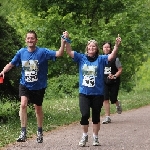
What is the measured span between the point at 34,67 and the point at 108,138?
6.97 feet

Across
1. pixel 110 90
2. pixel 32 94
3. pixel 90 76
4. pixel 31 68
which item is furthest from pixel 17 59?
pixel 110 90

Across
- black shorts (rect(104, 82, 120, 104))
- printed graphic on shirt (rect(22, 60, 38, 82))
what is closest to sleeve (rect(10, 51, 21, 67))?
printed graphic on shirt (rect(22, 60, 38, 82))

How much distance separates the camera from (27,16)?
1059 inches

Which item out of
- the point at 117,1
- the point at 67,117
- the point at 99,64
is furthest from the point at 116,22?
the point at 99,64

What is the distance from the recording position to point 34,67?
8.38m

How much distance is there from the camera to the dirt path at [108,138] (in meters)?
8.11

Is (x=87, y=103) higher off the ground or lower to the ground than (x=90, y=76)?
lower

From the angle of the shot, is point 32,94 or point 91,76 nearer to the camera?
point 91,76

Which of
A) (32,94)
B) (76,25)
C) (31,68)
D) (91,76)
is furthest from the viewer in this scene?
(76,25)

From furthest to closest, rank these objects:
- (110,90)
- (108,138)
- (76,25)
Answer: (76,25)
(110,90)
(108,138)

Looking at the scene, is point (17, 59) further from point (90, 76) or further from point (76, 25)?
point (76, 25)

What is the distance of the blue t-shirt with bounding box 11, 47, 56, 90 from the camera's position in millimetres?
8383

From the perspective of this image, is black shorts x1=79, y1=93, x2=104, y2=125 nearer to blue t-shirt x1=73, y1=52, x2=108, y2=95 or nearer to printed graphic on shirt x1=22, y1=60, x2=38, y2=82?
blue t-shirt x1=73, y1=52, x2=108, y2=95

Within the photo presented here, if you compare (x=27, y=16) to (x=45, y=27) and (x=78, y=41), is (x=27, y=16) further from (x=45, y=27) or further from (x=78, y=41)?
(x=78, y=41)
